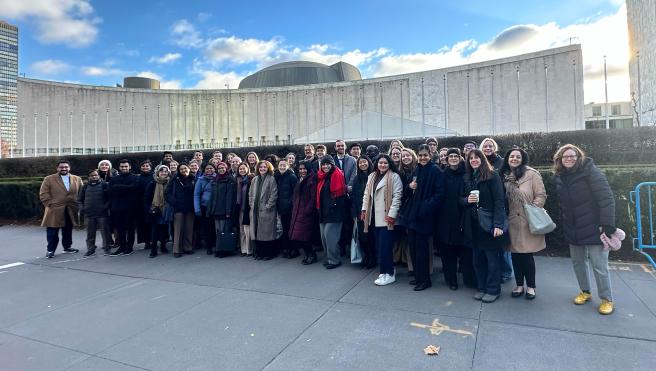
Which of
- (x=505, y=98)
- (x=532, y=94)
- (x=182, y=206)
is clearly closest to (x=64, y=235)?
(x=182, y=206)

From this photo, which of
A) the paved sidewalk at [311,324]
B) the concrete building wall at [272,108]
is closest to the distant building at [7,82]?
the concrete building wall at [272,108]

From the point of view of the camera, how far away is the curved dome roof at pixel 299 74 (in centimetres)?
5269

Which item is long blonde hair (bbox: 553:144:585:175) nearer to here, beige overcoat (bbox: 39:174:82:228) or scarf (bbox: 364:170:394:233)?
scarf (bbox: 364:170:394:233)

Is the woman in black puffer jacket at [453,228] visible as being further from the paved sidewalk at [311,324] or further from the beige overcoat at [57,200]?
the beige overcoat at [57,200]

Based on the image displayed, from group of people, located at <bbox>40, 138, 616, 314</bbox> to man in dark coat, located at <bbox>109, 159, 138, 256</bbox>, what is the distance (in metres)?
0.02

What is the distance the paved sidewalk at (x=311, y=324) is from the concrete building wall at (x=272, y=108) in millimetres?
27541

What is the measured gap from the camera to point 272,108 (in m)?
43.5

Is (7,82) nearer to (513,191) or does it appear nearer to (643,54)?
(513,191)

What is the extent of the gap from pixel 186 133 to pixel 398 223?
146ft

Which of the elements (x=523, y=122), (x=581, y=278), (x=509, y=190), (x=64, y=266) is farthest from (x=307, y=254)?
(x=523, y=122)

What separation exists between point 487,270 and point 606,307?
1.22 metres

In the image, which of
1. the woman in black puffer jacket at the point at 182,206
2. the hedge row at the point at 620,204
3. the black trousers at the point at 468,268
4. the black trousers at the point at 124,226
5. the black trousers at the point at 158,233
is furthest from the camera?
the black trousers at the point at 124,226

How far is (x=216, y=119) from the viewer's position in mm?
45188

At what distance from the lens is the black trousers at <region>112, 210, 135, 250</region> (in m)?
7.48
